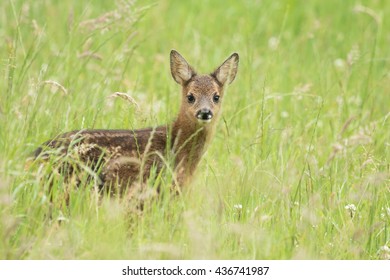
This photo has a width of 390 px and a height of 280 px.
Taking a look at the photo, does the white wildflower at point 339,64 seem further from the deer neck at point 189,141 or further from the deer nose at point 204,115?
the deer nose at point 204,115

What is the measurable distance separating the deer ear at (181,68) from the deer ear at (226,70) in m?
0.22

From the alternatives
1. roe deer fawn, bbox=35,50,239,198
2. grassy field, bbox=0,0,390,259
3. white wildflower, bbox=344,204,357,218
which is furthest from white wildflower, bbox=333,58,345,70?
white wildflower, bbox=344,204,357,218

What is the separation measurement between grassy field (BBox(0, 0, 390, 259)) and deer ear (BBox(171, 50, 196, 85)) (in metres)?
0.42

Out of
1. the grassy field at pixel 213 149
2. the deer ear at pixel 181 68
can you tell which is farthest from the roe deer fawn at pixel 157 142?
the grassy field at pixel 213 149

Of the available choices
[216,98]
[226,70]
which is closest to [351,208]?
[216,98]

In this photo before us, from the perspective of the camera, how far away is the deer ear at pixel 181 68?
9.28 metres

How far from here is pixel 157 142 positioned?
28.2 ft

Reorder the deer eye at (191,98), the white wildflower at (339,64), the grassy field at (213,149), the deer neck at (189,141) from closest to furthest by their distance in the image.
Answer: the grassy field at (213,149) < the deer neck at (189,141) < the deer eye at (191,98) < the white wildflower at (339,64)

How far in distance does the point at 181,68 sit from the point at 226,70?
16.6 inches

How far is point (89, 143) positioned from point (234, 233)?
59.1 inches

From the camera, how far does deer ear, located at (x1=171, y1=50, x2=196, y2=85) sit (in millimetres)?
9284

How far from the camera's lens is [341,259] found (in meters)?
6.94

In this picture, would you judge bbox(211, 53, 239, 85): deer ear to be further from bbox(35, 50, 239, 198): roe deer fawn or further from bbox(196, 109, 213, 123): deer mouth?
bbox(196, 109, 213, 123): deer mouth
